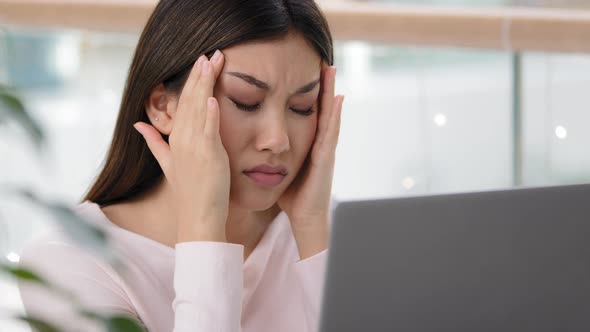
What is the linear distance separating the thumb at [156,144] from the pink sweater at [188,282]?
0.13 meters

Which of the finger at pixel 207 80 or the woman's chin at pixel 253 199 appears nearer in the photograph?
the finger at pixel 207 80

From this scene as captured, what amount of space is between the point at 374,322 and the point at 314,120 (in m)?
0.60

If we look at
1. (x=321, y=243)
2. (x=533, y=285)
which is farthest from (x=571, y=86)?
(x=533, y=285)

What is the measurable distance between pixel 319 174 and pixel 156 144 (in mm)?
271

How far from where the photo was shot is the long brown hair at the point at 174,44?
1309mm

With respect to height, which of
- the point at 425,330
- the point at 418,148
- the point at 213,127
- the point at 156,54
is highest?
the point at 418,148

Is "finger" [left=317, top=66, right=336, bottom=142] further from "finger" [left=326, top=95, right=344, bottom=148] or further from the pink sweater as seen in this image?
the pink sweater

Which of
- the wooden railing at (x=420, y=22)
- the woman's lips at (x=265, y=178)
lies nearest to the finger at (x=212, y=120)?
the woman's lips at (x=265, y=178)

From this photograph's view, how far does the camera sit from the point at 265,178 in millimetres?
1361

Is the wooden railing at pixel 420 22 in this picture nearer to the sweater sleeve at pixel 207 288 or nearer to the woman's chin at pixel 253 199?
the woman's chin at pixel 253 199

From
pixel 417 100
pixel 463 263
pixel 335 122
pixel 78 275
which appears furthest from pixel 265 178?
pixel 417 100

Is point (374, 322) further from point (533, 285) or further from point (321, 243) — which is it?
point (321, 243)

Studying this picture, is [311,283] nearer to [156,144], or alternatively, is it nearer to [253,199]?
[253,199]

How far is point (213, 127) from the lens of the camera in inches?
50.6
